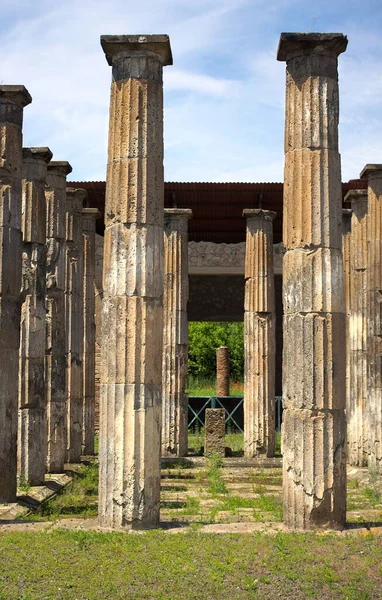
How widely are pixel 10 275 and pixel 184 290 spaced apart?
26.4 ft

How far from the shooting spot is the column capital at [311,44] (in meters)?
10.1

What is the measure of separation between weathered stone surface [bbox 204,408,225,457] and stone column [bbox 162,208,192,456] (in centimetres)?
71

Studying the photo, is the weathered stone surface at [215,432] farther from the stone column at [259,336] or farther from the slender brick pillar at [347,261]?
the slender brick pillar at [347,261]

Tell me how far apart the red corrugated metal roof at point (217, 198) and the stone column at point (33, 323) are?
7946 mm

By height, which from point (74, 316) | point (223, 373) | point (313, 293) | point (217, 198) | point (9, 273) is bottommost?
point (223, 373)

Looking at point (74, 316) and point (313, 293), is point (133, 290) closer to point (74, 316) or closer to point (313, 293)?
point (313, 293)

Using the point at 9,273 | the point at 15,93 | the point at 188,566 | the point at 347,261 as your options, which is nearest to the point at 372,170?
the point at 347,261

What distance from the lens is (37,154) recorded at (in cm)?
1417

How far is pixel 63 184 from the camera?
51.4 feet

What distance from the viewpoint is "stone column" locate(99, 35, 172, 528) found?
981cm

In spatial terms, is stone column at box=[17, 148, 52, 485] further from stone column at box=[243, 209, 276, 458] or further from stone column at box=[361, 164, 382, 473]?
stone column at box=[243, 209, 276, 458]

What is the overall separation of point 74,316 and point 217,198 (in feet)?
22.0

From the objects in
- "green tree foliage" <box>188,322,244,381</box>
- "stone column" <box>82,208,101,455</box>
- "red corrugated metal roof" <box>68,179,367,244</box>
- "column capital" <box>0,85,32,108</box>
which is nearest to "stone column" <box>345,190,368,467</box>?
"red corrugated metal roof" <box>68,179,367,244</box>

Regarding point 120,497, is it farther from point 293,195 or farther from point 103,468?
point 293,195
